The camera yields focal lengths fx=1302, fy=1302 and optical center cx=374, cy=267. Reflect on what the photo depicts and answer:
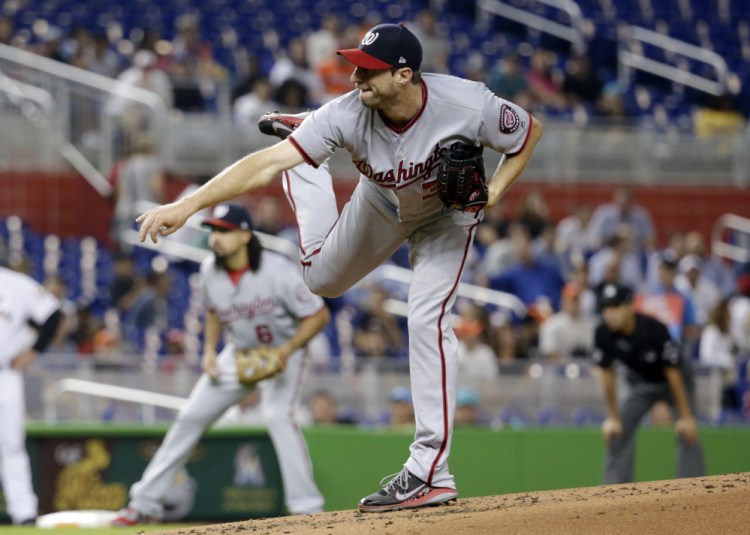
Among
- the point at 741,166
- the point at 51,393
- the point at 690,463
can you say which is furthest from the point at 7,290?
the point at 741,166

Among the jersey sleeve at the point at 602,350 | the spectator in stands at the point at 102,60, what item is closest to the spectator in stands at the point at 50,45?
the spectator in stands at the point at 102,60

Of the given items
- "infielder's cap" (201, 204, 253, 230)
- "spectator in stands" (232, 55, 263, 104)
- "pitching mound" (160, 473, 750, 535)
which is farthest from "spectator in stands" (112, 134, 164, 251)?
"pitching mound" (160, 473, 750, 535)

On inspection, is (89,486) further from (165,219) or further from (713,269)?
(713,269)

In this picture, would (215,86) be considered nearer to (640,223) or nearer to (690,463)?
(640,223)

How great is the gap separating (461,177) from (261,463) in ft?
18.9

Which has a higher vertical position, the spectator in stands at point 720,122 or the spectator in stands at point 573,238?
the spectator in stands at point 720,122

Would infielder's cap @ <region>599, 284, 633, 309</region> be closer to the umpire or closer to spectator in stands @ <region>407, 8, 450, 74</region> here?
the umpire

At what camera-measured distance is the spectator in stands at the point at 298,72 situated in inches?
648

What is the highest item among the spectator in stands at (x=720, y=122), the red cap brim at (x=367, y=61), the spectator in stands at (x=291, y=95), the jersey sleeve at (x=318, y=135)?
the spectator in stands at (x=291, y=95)

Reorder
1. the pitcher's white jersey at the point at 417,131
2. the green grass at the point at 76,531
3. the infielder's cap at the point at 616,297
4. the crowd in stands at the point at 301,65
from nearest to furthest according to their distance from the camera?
the pitcher's white jersey at the point at 417,131
the green grass at the point at 76,531
the infielder's cap at the point at 616,297
the crowd in stands at the point at 301,65

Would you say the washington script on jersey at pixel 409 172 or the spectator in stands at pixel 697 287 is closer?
the washington script on jersey at pixel 409 172

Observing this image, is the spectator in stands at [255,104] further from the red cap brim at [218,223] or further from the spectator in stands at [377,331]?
the red cap brim at [218,223]

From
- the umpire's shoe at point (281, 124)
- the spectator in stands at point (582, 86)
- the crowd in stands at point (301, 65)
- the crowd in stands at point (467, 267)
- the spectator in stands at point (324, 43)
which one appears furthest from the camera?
the spectator in stands at point (582, 86)

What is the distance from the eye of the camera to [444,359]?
5.79 meters
